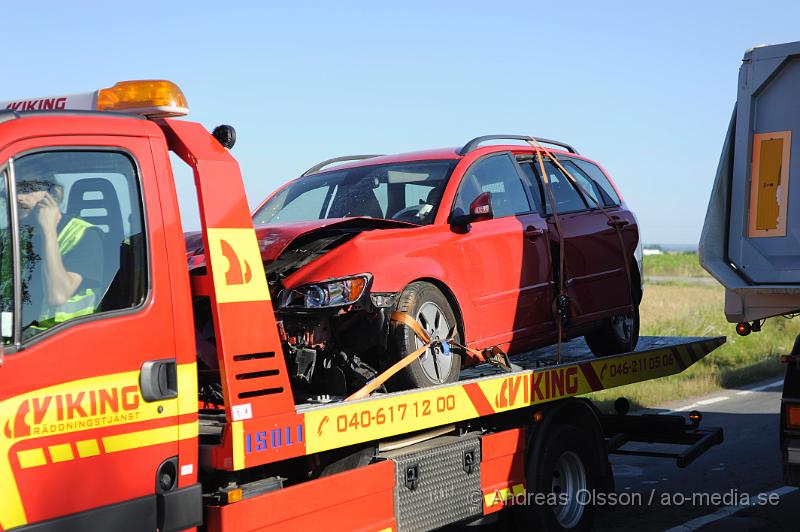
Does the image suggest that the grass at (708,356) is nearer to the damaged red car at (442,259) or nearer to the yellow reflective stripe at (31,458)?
the damaged red car at (442,259)

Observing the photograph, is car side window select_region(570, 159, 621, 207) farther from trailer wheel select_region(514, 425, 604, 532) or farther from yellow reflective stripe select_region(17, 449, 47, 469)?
yellow reflective stripe select_region(17, 449, 47, 469)

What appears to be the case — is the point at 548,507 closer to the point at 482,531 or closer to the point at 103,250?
the point at 482,531

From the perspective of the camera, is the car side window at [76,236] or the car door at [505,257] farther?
the car door at [505,257]

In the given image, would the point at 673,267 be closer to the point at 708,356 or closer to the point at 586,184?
the point at 708,356

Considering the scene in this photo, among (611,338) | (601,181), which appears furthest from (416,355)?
(601,181)

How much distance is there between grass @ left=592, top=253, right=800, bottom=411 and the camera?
13.2 meters

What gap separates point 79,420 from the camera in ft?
12.1

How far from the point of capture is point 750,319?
6578 millimetres

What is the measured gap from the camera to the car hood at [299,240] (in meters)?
5.46

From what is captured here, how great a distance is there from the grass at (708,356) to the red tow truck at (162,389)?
289 inches

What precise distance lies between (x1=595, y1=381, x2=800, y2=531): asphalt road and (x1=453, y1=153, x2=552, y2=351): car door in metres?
1.59

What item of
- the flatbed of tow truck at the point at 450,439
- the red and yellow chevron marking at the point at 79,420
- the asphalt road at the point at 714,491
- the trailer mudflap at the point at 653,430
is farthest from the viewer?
the trailer mudflap at the point at 653,430

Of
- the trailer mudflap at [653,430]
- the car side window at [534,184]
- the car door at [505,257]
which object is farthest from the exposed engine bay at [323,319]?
the trailer mudflap at [653,430]

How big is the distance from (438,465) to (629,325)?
337 centimetres
